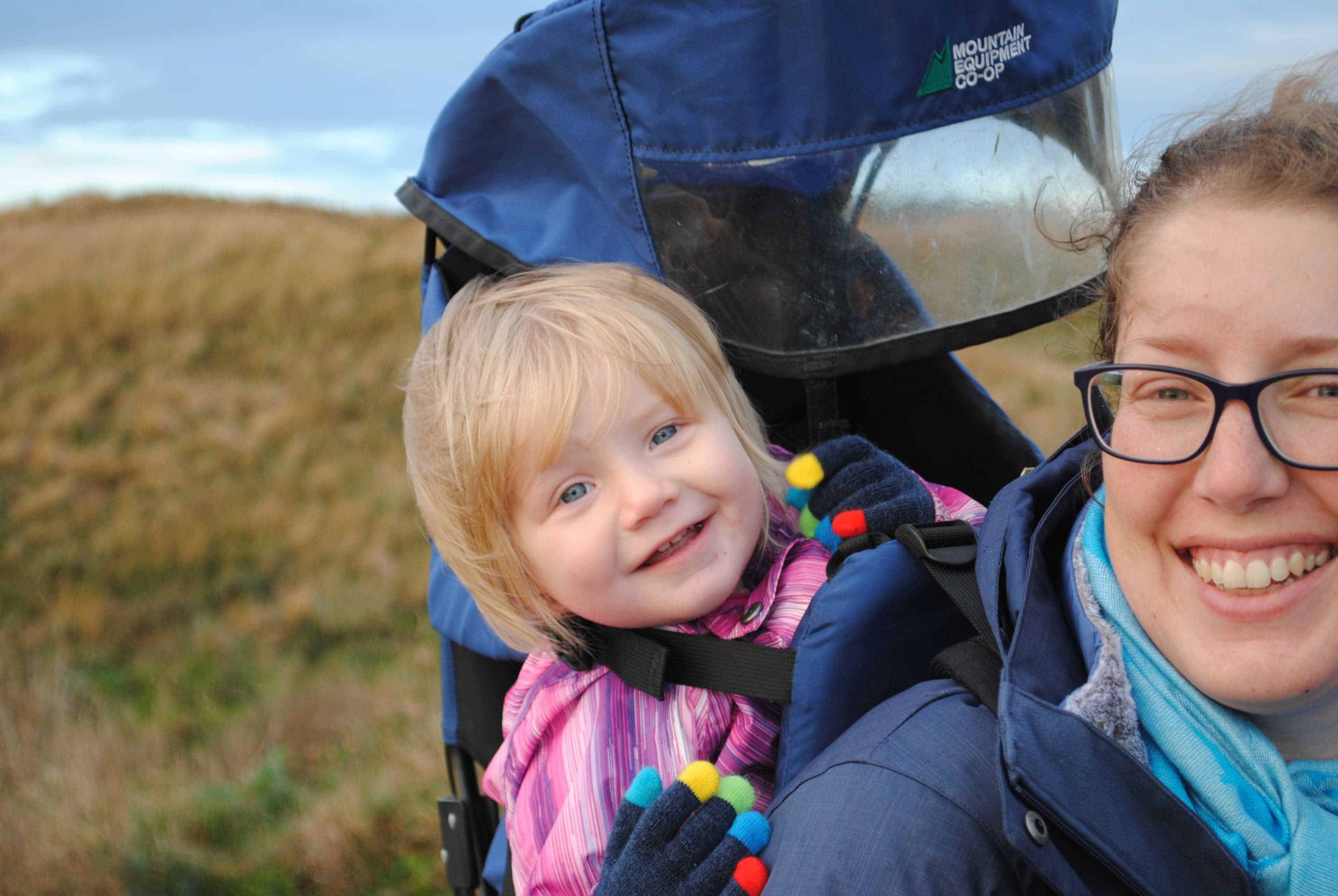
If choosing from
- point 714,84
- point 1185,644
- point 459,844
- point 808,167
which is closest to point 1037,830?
point 1185,644

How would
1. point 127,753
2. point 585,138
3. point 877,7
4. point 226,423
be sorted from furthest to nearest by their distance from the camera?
point 226,423, point 127,753, point 585,138, point 877,7

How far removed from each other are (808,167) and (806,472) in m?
0.52

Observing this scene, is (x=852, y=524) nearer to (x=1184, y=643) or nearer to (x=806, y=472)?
(x=806, y=472)

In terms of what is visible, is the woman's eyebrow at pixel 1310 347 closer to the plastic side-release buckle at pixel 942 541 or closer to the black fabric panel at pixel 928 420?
the plastic side-release buckle at pixel 942 541

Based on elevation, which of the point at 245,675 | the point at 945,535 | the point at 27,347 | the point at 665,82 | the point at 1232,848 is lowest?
the point at 245,675

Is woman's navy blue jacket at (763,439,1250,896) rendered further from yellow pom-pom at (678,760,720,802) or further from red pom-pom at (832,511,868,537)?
red pom-pom at (832,511,868,537)

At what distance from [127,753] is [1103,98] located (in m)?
4.60

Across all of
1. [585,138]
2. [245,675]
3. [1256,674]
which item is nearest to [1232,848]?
[1256,674]

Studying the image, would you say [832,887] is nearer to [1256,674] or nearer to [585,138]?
[1256,674]

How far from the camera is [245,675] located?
18.3 ft

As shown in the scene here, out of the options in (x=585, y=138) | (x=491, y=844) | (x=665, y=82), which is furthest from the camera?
(x=491, y=844)

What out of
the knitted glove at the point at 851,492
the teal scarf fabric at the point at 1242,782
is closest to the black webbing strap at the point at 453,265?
the knitted glove at the point at 851,492

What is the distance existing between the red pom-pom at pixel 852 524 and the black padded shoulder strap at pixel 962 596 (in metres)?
0.12

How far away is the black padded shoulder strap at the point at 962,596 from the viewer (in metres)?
1.34
